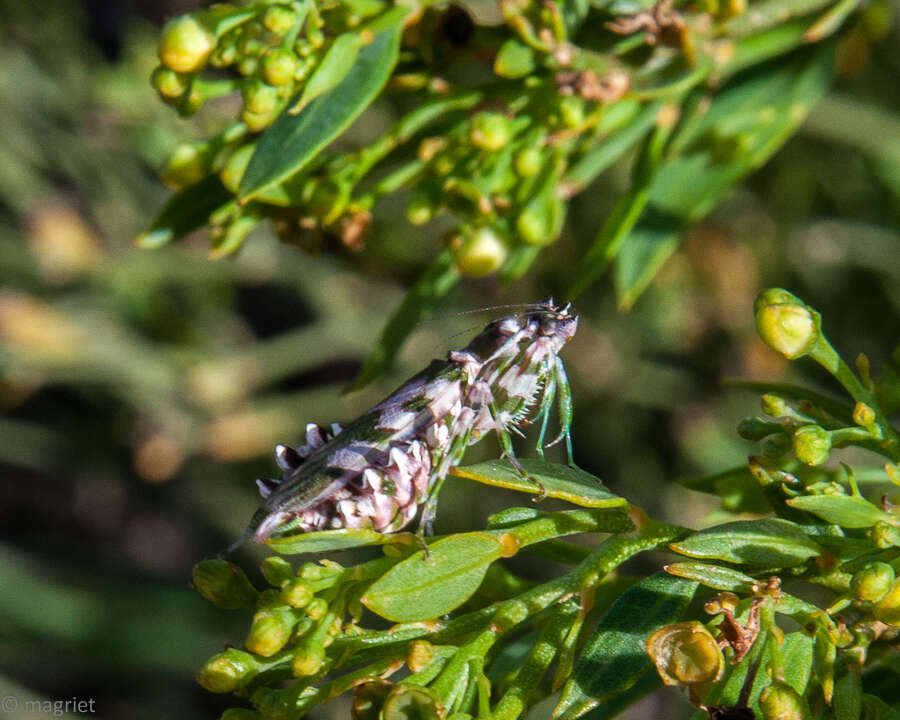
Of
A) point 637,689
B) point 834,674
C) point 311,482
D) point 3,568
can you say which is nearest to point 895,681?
→ point 834,674

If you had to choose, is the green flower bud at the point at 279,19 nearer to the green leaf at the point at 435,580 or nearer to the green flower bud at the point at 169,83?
the green flower bud at the point at 169,83

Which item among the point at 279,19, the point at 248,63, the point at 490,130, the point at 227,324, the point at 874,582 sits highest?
the point at 279,19

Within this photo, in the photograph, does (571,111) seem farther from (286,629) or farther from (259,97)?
(286,629)

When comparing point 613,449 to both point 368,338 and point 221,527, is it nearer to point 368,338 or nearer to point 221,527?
point 368,338

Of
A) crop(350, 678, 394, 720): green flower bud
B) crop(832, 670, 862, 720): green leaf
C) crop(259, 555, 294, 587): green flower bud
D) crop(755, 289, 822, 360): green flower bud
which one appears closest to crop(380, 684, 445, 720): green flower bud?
crop(350, 678, 394, 720): green flower bud

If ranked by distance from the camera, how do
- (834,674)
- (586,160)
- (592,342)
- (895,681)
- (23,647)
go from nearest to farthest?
(834,674), (895,681), (586,160), (592,342), (23,647)

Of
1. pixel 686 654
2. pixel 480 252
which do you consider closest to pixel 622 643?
pixel 686 654
